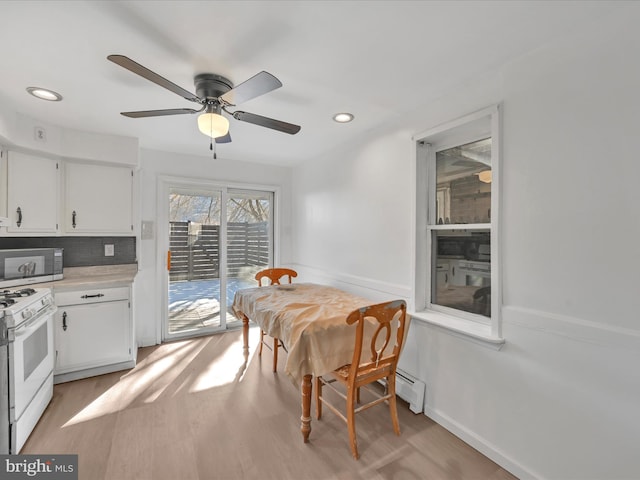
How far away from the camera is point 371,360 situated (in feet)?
6.77

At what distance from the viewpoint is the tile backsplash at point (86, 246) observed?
2.97 metres

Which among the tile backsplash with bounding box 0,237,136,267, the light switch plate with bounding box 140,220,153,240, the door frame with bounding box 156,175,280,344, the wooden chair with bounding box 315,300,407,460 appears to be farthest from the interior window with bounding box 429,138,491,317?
the tile backsplash with bounding box 0,237,136,267

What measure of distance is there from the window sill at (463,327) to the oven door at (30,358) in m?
2.72

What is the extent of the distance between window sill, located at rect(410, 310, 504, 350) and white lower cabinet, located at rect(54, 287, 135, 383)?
2.81 m

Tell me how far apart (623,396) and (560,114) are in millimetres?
1398

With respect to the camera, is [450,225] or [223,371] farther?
[223,371]

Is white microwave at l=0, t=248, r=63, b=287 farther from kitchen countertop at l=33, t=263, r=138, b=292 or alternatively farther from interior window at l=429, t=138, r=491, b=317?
interior window at l=429, t=138, r=491, b=317

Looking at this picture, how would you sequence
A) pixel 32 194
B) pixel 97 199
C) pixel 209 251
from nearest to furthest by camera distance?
pixel 32 194 < pixel 97 199 < pixel 209 251

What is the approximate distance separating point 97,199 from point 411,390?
3.60 meters

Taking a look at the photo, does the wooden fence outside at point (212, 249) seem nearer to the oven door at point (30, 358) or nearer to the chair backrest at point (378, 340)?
the oven door at point (30, 358)

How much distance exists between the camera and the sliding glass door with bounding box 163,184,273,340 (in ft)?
12.8

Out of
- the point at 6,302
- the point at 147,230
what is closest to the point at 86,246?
the point at 147,230

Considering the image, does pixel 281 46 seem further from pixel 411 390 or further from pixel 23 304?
pixel 411 390

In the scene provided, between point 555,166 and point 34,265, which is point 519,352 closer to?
point 555,166
